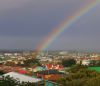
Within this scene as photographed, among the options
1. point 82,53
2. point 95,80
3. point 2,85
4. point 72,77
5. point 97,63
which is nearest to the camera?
point 2,85

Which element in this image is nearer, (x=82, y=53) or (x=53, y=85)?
(x=53, y=85)

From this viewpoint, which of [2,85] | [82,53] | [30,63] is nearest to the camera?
[2,85]

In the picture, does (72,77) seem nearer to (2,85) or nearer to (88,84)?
(88,84)

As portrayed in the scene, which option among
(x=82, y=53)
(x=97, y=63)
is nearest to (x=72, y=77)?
(x=97, y=63)

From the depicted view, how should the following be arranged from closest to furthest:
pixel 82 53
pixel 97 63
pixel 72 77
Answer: pixel 72 77
pixel 97 63
pixel 82 53

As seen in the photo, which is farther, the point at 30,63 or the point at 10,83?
the point at 30,63

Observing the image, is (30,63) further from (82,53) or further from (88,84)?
(82,53)

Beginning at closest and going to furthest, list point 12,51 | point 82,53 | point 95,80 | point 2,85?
point 2,85 < point 95,80 < point 82,53 < point 12,51

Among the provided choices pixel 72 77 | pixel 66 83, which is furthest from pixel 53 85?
pixel 72 77
